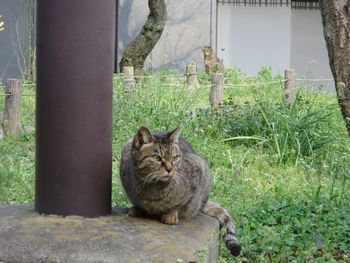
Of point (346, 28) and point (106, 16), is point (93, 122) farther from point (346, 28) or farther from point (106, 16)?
point (346, 28)

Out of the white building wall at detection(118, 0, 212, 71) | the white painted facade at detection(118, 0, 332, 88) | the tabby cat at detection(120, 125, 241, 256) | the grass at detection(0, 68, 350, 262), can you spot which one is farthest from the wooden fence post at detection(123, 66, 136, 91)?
the tabby cat at detection(120, 125, 241, 256)

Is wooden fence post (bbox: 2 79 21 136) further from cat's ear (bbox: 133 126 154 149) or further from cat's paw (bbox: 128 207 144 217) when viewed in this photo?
cat's ear (bbox: 133 126 154 149)

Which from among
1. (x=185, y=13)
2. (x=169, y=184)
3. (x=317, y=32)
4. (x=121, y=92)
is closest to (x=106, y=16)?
(x=169, y=184)

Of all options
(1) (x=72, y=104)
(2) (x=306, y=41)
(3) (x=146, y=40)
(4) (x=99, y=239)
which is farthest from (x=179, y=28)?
(4) (x=99, y=239)

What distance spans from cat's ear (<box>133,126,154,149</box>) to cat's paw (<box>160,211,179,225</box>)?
0.45 m

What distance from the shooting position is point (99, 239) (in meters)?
4.42

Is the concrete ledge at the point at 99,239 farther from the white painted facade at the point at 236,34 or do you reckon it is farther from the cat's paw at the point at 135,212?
the white painted facade at the point at 236,34

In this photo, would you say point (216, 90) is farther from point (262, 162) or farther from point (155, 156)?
point (155, 156)

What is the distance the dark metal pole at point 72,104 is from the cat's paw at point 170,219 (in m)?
0.39

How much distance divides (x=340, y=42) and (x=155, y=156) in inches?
99.7

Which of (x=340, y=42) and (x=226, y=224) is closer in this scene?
(x=226, y=224)

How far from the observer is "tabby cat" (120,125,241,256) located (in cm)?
489

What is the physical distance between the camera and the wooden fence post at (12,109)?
10.5m

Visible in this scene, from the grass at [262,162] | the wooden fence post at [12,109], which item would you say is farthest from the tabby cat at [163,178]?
the wooden fence post at [12,109]
